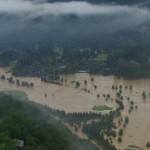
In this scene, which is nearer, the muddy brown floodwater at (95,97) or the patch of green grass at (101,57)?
the muddy brown floodwater at (95,97)

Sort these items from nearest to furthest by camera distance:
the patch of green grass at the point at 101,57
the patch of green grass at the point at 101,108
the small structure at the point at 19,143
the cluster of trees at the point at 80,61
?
1. the small structure at the point at 19,143
2. the patch of green grass at the point at 101,108
3. the cluster of trees at the point at 80,61
4. the patch of green grass at the point at 101,57

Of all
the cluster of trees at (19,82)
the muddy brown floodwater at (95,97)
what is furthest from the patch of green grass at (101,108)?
the cluster of trees at (19,82)

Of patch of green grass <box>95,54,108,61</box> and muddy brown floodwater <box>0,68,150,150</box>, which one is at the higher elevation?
patch of green grass <box>95,54,108,61</box>

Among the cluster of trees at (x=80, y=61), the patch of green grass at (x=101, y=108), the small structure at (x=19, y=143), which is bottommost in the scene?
the patch of green grass at (x=101, y=108)

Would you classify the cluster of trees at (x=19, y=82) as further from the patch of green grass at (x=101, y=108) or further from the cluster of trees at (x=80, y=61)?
the patch of green grass at (x=101, y=108)

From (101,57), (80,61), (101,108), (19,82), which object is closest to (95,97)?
(101,108)

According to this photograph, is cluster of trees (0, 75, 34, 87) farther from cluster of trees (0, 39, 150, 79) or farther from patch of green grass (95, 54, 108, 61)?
patch of green grass (95, 54, 108, 61)

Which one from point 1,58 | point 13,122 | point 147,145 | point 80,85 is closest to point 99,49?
point 1,58

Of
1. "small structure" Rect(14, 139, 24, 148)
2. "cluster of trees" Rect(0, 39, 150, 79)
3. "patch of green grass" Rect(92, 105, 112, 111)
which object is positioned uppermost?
"cluster of trees" Rect(0, 39, 150, 79)

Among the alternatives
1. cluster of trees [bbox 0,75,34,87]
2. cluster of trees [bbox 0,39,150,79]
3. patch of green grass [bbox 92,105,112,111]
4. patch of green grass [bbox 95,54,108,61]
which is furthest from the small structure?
patch of green grass [bbox 95,54,108,61]

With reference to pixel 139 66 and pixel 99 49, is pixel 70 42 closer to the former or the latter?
pixel 99 49
